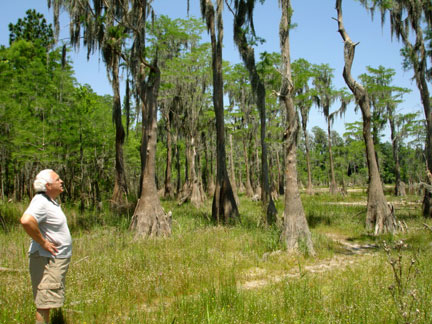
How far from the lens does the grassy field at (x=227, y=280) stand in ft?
12.6

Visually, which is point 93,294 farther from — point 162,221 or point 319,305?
point 162,221

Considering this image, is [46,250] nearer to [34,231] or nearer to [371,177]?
[34,231]

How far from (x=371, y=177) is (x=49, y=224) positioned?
35.7 ft

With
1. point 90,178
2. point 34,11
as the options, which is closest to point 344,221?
point 90,178

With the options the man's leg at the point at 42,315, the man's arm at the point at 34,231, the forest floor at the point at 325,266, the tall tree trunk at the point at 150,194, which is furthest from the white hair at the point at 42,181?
the tall tree trunk at the point at 150,194

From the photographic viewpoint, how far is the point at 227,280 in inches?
215

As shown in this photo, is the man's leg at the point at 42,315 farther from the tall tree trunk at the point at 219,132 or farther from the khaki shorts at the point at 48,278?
the tall tree trunk at the point at 219,132

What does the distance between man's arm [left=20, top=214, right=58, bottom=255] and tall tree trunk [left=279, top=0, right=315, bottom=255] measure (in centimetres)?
602

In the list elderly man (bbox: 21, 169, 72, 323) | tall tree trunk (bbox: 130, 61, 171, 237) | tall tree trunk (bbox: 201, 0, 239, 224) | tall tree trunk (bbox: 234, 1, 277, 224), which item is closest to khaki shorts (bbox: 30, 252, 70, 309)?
elderly man (bbox: 21, 169, 72, 323)

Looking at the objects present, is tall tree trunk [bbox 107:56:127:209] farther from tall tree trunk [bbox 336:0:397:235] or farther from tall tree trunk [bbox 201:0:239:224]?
tall tree trunk [bbox 336:0:397:235]

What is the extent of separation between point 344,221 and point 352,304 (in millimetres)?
9145

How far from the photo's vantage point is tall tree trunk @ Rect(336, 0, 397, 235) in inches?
409

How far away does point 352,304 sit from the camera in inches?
156

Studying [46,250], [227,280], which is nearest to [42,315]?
[46,250]
